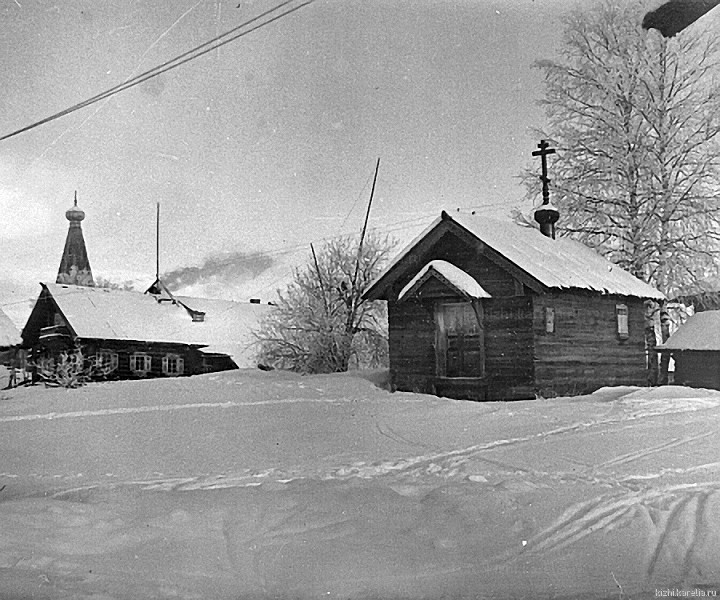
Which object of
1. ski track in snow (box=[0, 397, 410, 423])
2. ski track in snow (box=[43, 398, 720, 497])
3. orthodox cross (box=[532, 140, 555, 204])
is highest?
orthodox cross (box=[532, 140, 555, 204])

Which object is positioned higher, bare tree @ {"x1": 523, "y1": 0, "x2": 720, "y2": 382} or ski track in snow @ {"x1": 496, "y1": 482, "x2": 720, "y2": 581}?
bare tree @ {"x1": 523, "y1": 0, "x2": 720, "y2": 382}

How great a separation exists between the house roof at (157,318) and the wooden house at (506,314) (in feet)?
0.93

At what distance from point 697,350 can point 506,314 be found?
607mm

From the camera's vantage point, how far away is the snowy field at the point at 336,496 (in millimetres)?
998

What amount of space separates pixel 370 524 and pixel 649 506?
44cm

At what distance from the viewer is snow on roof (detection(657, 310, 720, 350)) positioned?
153cm

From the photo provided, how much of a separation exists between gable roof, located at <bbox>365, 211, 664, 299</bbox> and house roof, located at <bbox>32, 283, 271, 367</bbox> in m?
0.29

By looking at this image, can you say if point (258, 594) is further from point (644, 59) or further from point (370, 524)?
point (644, 59)

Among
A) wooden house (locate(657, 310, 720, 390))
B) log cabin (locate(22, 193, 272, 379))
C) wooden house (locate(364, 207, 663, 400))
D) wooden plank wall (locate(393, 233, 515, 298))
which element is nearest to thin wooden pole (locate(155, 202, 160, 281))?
log cabin (locate(22, 193, 272, 379))

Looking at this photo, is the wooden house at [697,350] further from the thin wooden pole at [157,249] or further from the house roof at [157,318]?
the thin wooden pole at [157,249]

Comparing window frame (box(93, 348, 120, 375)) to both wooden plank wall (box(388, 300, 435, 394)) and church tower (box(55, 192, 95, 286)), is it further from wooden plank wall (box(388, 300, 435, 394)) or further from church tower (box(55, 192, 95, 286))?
wooden plank wall (box(388, 300, 435, 394))

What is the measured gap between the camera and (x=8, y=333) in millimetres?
1204

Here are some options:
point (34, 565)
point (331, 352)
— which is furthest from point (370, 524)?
point (34, 565)

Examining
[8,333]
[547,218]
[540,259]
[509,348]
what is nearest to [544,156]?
[547,218]
